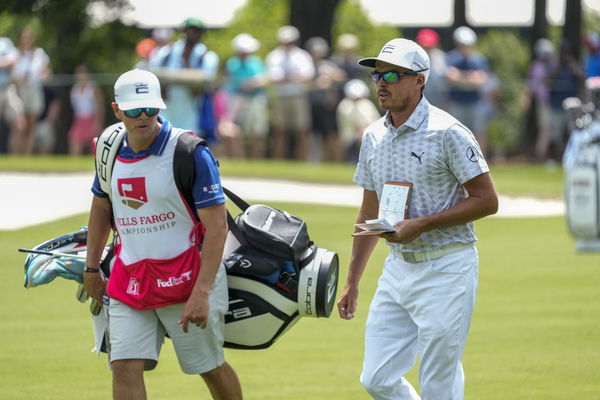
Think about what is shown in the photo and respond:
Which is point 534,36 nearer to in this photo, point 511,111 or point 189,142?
point 511,111

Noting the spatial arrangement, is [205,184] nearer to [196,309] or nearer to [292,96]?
[196,309]

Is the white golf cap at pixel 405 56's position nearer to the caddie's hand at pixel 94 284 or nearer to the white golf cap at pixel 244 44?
the caddie's hand at pixel 94 284

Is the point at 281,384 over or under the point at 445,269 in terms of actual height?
under

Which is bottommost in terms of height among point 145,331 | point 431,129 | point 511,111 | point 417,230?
point 511,111

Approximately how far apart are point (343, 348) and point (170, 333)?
324 centimetres

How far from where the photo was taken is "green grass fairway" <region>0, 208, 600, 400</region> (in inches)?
327

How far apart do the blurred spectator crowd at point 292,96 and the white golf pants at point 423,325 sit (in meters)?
14.4

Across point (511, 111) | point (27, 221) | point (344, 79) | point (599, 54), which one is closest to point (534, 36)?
point (511, 111)

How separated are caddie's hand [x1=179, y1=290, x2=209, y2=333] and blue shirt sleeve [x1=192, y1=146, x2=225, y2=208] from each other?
42 cm

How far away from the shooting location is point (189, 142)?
641cm

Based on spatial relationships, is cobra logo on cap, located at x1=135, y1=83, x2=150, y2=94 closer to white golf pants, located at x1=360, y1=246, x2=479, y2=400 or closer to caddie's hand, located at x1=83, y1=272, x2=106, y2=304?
caddie's hand, located at x1=83, y1=272, x2=106, y2=304

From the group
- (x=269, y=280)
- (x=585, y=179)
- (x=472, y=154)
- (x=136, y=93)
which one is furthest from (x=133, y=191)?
(x=585, y=179)

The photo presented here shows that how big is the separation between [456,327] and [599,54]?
13551 mm

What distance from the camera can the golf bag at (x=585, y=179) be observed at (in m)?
13.5
